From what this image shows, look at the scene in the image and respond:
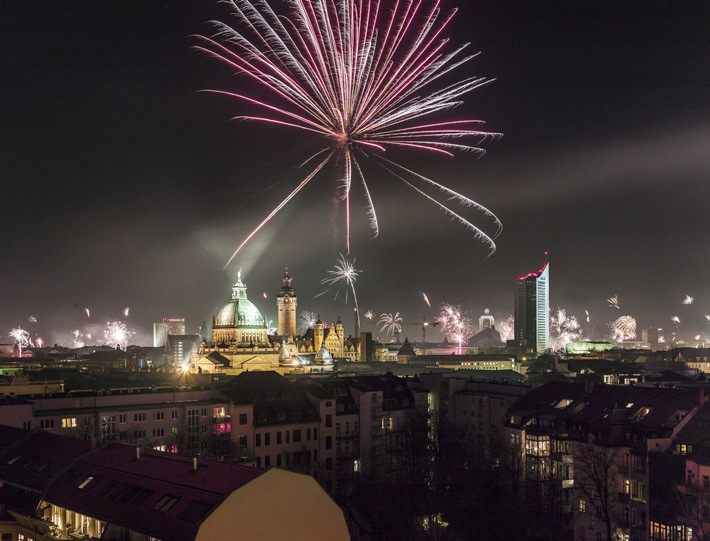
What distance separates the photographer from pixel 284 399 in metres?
62.7

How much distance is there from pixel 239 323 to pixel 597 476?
347 ft

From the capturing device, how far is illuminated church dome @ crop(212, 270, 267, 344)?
145 m

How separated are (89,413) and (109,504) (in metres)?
26.1

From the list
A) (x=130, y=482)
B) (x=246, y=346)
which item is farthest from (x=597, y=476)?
(x=246, y=346)

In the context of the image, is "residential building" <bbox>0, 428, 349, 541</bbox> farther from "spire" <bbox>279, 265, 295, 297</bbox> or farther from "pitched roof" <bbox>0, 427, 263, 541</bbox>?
"spire" <bbox>279, 265, 295, 297</bbox>

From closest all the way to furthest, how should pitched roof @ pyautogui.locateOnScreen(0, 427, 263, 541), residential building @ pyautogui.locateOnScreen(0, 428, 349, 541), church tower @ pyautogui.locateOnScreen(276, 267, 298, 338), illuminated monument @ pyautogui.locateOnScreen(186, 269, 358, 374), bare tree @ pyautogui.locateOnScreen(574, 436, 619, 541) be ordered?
residential building @ pyautogui.locateOnScreen(0, 428, 349, 541), pitched roof @ pyautogui.locateOnScreen(0, 427, 263, 541), bare tree @ pyautogui.locateOnScreen(574, 436, 619, 541), illuminated monument @ pyautogui.locateOnScreen(186, 269, 358, 374), church tower @ pyautogui.locateOnScreen(276, 267, 298, 338)

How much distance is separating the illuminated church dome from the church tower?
27270mm

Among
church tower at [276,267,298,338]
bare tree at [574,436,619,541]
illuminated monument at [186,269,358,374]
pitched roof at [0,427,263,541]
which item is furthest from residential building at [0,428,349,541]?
church tower at [276,267,298,338]

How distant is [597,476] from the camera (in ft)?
153

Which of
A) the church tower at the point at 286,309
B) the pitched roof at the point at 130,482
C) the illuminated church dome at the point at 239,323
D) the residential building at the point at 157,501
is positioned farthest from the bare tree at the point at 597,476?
the church tower at the point at 286,309

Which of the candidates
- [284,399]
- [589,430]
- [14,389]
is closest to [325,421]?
[284,399]

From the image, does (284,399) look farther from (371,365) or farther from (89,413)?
(371,365)

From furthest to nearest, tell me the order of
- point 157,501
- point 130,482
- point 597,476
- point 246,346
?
point 246,346 < point 597,476 < point 130,482 < point 157,501

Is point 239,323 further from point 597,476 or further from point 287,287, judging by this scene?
point 597,476
